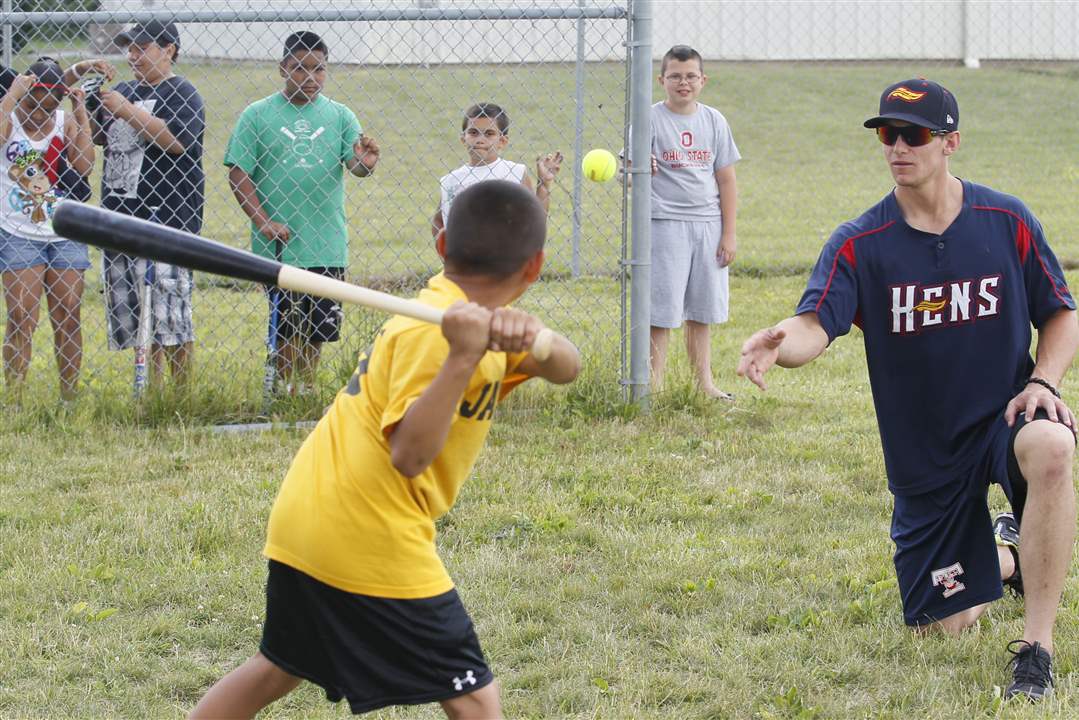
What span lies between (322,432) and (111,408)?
386cm

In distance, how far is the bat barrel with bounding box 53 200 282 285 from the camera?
8.22 feet

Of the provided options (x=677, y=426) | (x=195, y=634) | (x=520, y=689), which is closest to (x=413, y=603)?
(x=520, y=689)

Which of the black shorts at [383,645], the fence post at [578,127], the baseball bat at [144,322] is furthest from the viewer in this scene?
the fence post at [578,127]

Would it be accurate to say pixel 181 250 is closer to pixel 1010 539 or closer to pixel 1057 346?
pixel 1057 346

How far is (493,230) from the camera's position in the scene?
253 centimetres

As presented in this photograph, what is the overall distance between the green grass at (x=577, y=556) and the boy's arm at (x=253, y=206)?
2.11ft

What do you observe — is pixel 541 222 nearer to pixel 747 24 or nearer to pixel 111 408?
pixel 111 408

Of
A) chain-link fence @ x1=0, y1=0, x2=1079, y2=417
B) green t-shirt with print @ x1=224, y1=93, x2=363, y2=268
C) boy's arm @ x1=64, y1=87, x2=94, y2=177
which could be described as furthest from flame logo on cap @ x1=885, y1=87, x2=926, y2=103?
boy's arm @ x1=64, y1=87, x2=94, y2=177

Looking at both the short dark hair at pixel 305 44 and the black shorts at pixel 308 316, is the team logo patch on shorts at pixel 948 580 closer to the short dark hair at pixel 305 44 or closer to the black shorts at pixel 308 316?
the black shorts at pixel 308 316

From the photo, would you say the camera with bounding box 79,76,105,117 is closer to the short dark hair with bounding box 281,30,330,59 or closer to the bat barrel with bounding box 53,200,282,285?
the short dark hair with bounding box 281,30,330,59

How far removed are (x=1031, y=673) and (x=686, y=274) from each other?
3.71 meters

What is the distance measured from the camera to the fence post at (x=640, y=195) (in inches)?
243

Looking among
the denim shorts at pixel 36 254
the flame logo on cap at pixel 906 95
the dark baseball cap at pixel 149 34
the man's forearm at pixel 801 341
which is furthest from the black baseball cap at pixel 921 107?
the denim shorts at pixel 36 254

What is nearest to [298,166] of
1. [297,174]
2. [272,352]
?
[297,174]
